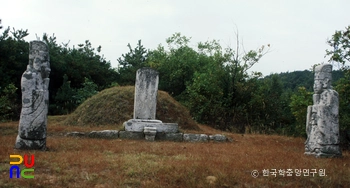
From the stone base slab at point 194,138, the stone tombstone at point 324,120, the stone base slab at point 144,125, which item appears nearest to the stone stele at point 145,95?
the stone base slab at point 144,125

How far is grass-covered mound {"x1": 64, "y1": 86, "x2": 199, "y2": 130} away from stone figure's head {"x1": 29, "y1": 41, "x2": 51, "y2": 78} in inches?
299

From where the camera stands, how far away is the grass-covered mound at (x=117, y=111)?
52.4 ft

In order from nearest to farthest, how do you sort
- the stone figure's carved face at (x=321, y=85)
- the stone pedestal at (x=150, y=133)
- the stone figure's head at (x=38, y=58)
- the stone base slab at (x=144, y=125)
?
the stone figure's head at (x=38, y=58), the stone figure's carved face at (x=321, y=85), the stone pedestal at (x=150, y=133), the stone base slab at (x=144, y=125)

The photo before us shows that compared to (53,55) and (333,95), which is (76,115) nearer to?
(53,55)

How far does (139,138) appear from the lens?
12.5m

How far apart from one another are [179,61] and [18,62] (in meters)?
12.4

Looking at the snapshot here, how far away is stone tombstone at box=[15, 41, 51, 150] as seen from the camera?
7867 mm

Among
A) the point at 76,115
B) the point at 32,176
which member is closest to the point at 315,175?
the point at 32,176

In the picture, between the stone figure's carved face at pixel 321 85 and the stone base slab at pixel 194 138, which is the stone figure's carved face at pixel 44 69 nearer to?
the stone base slab at pixel 194 138

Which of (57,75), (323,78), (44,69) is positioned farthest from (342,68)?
(57,75)

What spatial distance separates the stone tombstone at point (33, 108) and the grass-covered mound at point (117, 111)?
762cm

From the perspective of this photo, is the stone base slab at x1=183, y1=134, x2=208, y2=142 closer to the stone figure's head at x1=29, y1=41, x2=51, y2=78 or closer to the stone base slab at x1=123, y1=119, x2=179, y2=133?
the stone base slab at x1=123, y1=119, x2=179, y2=133

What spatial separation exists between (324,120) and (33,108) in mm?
7170

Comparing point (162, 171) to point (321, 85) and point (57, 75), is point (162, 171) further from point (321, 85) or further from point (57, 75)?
point (57, 75)
